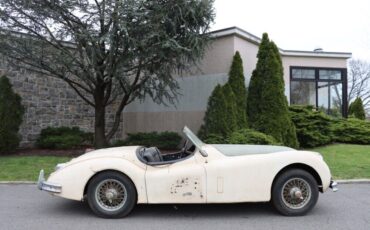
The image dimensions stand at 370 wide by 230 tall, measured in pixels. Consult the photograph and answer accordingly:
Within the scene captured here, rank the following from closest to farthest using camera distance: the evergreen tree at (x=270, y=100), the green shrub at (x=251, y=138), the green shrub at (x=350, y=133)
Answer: the green shrub at (x=251, y=138) → the evergreen tree at (x=270, y=100) → the green shrub at (x=350, y=133)

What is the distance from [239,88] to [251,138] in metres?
2.08

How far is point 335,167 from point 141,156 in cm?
575

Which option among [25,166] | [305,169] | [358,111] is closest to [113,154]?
[305,169]

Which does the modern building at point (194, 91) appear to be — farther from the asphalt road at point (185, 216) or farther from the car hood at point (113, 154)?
the asphalt road at point (185, 216)

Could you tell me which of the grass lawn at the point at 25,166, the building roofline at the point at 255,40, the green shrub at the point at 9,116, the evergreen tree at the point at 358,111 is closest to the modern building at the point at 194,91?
the building roofline at the point at 255,40

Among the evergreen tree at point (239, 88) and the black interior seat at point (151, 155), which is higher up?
the evergreen tree at point (239, 88)

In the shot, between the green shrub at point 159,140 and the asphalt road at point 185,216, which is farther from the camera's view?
the green shrub at point 159,140

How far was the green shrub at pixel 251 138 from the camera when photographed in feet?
35.3

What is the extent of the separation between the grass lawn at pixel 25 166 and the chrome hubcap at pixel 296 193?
5392 millimetres

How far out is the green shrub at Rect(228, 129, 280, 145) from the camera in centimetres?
1075

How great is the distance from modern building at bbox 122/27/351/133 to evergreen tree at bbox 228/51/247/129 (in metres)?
0.51

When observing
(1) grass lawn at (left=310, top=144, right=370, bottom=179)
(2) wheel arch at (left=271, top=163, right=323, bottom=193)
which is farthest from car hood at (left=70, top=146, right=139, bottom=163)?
(1) grass lawn at (left=310, top=144, right=370, bottom=179)

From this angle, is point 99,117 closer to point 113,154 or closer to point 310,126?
point 113,154

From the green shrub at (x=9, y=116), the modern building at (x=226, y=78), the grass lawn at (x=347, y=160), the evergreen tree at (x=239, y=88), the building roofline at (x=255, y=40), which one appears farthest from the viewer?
the modern building at (x=226, y=78)
